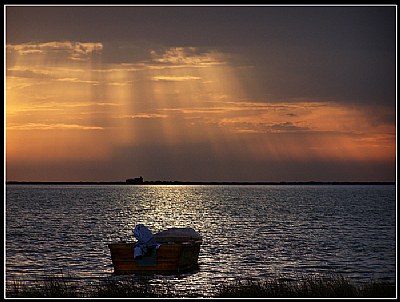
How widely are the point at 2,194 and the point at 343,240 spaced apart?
191ft

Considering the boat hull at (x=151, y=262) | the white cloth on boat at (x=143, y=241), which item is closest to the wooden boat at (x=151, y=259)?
the boat hull at (x=151, y=262)

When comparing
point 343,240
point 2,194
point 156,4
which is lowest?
point 343,240

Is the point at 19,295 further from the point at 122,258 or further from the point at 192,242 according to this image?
the point at 192,242

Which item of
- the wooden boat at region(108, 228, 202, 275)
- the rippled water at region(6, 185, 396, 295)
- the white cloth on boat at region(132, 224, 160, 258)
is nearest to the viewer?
the white cloth on boat at region(132, 224, 160, 258)

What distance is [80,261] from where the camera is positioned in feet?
168

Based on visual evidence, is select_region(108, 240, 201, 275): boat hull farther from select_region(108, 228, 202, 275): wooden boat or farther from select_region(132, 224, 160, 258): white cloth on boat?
select_region(132, 224, 160, 258): white cloth on boat

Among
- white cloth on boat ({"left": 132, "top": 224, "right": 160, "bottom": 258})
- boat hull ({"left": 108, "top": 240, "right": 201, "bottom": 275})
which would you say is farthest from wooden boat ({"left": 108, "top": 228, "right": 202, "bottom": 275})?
white cloth on boat ({"left": 132, "top": 224, "right": 160, "bottom": 258})

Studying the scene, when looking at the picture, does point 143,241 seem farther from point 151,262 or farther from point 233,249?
point 233,249

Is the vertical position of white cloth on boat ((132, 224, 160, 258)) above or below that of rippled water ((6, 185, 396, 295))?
above

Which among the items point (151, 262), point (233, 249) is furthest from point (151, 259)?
point (233, 249)

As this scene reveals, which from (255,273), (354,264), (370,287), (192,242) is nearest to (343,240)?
(354,264)

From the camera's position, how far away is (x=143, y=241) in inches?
1436

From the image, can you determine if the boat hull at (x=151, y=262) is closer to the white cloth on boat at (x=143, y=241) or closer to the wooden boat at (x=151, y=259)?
the wooden boat at (x=151, y=259)

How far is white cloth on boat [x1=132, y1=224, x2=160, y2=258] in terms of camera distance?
36.3 m
